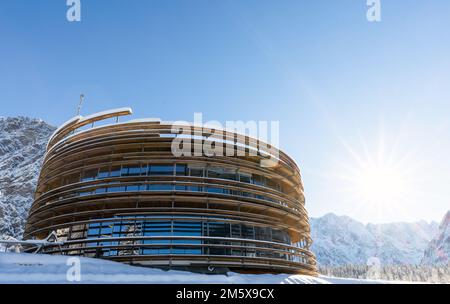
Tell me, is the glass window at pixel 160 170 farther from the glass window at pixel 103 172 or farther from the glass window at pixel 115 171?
the glass window at pixel 103 172

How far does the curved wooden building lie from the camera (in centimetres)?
2269

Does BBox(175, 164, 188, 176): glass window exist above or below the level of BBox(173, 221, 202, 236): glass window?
above

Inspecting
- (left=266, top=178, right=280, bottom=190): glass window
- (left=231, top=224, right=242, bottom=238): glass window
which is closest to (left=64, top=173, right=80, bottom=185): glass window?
(left=231, top=224, right=242, bottom=238): glass window

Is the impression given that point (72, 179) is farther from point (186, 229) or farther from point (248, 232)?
point (248, 232)

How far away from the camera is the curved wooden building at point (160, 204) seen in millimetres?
22688

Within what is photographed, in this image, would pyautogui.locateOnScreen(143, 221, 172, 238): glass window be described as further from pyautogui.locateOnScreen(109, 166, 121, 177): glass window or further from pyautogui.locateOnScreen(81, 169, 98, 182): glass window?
pyautogui.locateOnScreen(81, 169, 98, 182): glass window

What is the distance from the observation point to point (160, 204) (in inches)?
974

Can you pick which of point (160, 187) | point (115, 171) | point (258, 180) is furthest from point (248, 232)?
point (115, 171)

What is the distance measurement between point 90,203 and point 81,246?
10.6ft

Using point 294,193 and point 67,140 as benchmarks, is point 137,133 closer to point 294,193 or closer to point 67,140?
point 67,140
